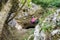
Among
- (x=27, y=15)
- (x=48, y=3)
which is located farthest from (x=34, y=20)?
(x=48, y=3)

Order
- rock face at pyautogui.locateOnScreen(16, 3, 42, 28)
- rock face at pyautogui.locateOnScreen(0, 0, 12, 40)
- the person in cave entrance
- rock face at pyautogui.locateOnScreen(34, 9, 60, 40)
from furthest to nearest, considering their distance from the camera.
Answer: rock face at pyautogui.locateOnScreen(16, 3, 42, 28) → the person in cave entrance → rock face at pyautogui.locateOnScreen(0, 0, 12, 40) → rock face at pyautogui.locateOnScreen(34, 9, 60, 40)

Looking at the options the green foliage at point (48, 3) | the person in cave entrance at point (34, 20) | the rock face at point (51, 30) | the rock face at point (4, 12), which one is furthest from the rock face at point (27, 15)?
the rock face at point (4, 12)

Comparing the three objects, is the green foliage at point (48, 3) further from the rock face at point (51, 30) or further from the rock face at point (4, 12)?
the rock face at point (4, 12)

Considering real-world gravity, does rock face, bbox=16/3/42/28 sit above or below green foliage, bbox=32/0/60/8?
below

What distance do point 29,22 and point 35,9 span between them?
3.69 feet

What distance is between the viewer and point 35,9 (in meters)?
9.53

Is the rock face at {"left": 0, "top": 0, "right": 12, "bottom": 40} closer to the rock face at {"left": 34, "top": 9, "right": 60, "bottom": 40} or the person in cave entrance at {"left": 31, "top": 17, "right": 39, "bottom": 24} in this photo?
the rock face at {"left": 34, "top": 9, "right": 60, "bottom": 40}

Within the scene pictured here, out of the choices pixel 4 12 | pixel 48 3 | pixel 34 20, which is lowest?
pixel 34 20

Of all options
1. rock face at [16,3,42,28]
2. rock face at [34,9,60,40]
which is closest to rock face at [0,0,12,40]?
rock face at [34,9,60,40]

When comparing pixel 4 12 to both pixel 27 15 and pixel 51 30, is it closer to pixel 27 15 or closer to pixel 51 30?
pixel 51 30

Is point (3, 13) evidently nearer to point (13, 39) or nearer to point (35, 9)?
point (13, 39)

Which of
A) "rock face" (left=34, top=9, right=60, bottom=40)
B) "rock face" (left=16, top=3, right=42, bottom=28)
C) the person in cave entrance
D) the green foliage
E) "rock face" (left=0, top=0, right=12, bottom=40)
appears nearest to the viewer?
"rock face" (left=34, top=9, right=60, bottom=40)

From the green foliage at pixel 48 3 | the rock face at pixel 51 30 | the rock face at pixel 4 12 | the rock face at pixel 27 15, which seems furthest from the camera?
the green foliage at pixel 48 3

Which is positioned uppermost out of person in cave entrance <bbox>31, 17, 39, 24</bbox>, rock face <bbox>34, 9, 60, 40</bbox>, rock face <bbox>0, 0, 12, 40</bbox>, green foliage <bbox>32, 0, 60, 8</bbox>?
rock face <bbox>0, 0, 12, 40</bbox>
